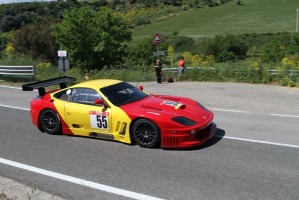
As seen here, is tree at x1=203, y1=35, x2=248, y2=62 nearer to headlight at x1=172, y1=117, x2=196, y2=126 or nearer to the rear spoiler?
the rear spoiler

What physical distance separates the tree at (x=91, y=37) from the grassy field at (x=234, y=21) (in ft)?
150

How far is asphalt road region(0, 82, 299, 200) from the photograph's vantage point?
5887 mm

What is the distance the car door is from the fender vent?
134 cm

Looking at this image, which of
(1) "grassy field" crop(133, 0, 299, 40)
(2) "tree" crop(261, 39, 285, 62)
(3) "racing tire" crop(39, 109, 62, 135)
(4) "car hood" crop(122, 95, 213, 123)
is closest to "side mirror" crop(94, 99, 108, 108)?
(4) "car hood" crop(122, 95, 213, 123)

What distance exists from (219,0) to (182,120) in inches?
5335

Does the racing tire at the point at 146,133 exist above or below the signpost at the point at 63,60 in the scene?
below

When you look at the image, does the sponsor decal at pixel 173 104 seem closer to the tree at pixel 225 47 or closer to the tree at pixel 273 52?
the tree at pixel 273 52

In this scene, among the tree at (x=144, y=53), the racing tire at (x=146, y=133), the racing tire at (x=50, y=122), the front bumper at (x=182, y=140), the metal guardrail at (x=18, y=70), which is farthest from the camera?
the tree at (x=144, y=53)

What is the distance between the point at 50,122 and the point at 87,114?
138 cm

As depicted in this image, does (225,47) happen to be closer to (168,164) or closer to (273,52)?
(273,52)

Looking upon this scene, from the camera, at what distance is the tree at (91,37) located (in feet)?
136

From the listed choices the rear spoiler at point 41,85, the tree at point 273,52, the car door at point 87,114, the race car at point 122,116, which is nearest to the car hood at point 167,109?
the race car at point 122,116

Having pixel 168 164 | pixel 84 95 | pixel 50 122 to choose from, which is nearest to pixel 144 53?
pixel 50 122

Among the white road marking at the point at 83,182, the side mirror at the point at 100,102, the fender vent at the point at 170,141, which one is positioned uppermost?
the side mirror at the point at 100,102
